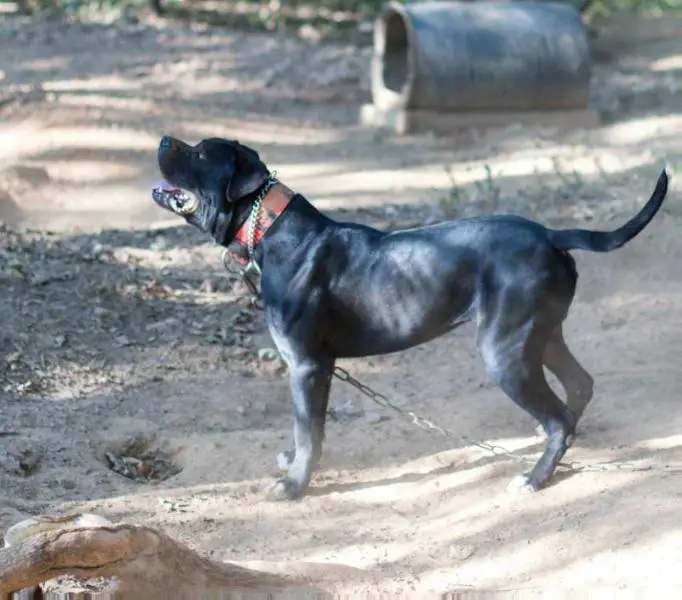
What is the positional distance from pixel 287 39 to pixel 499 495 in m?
13.8

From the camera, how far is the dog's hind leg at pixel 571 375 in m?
5.36

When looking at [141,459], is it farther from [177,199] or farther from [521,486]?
[521,486]

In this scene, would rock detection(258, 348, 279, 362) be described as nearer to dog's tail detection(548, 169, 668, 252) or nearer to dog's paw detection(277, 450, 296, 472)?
dog's paw detection(277, 450, 296, 472)

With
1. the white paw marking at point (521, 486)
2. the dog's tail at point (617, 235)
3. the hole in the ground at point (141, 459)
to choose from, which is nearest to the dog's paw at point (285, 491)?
the hole in the ground at point (141, 459)

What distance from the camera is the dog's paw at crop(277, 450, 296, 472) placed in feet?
17.8

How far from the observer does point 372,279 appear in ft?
16.4

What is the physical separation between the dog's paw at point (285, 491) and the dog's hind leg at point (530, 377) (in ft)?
3.11

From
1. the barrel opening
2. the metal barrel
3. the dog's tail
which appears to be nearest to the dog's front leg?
the dog's tail

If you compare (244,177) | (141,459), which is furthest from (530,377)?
(141,459)

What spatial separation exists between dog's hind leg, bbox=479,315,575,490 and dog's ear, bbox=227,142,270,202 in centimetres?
109

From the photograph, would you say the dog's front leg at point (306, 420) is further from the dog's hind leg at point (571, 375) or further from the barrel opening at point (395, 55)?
the barrel opening at point (395, 55)

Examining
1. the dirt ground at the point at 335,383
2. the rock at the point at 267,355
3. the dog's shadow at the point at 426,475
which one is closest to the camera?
the dirt ground at the point at 335,383

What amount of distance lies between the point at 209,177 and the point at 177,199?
0.57ft

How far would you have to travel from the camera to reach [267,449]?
18.9ft
